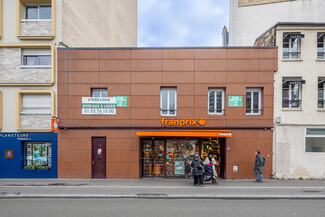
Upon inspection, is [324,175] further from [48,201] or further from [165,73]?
[48,201]

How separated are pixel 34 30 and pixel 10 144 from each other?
22.4ft

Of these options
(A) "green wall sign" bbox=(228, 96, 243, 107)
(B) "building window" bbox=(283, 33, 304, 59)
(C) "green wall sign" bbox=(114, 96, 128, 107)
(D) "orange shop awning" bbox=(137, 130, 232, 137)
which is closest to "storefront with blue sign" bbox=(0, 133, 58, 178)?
(C) "green wall sign" bbox=(114, 96, 128, 107)

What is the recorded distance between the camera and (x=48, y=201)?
30.1 feet

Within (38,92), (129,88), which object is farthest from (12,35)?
(129,88)

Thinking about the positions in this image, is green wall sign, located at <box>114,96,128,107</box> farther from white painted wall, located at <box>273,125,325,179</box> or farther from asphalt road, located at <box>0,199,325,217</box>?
white painted wall, located at <box>273,125,325,179</box>

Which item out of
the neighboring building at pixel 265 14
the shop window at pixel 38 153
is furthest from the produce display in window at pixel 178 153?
the neighboring building at pixel 265 14

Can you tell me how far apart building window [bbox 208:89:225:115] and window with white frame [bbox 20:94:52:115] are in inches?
374

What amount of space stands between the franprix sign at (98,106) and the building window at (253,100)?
787cm

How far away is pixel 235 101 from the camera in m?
13.1

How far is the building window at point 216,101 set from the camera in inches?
527

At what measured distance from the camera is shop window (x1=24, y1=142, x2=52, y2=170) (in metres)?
13.5

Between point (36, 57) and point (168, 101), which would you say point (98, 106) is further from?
point (36, 57)

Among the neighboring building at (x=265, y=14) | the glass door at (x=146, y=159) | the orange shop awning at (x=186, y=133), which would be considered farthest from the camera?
the neighboring building at (x=265, y=14)

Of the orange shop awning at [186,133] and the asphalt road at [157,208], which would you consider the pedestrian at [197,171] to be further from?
the asphalt road at [157,208]
